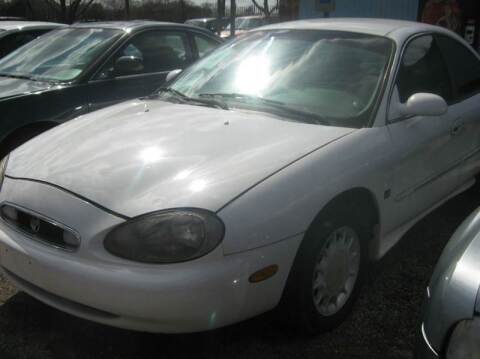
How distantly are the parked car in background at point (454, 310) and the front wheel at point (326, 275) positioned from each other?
0.64m

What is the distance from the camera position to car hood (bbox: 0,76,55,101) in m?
4.44

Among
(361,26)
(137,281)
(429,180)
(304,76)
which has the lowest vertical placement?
(429,180)

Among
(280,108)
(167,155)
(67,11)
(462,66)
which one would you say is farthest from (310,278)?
(67,11)

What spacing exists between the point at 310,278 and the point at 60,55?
147 inches

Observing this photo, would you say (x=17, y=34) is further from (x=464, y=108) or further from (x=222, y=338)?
(x=222, y=338)

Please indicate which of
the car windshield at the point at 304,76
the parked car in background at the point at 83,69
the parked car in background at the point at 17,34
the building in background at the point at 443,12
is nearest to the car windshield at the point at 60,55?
the parked car in background at the point at 83,69

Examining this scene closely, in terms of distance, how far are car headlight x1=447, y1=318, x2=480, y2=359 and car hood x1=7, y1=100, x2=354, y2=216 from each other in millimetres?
981

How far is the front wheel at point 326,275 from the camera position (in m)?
2.47

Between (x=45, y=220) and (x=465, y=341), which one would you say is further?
Answer: (x=45, y=220)

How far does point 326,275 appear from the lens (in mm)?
2666

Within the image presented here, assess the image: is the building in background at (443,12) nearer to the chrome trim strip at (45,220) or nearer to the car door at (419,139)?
the car door at (419,139)

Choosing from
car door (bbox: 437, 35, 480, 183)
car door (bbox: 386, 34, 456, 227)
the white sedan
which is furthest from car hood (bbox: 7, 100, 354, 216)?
car door (bbox: 437, 35, 480, 183)

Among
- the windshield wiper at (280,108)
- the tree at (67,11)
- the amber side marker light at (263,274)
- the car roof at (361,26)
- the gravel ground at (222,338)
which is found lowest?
the tree at (67,11)


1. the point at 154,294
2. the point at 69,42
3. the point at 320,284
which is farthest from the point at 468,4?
the point at 154,294
